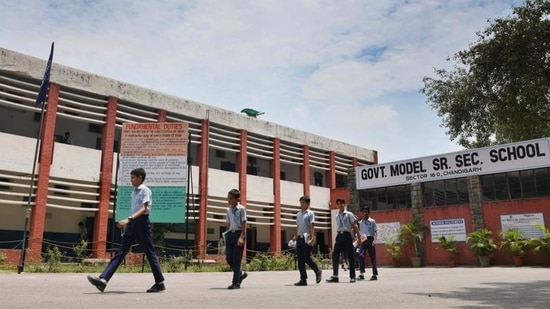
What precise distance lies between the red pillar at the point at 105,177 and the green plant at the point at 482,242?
55.2ft

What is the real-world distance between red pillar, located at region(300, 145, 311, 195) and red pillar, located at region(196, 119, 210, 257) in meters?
8.46

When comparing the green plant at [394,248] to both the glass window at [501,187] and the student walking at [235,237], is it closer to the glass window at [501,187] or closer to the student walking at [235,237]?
the glass window at [501,187]

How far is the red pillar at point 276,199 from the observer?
30656 mm

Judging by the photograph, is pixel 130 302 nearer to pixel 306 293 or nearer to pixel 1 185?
pixel 306 293

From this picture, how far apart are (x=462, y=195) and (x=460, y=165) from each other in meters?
1.48

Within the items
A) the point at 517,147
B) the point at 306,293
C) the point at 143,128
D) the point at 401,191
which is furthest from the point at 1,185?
the point at 517,147

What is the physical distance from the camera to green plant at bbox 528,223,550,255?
1959 centimetres

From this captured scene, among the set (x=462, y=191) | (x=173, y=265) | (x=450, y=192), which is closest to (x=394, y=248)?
(x=450, y=192)

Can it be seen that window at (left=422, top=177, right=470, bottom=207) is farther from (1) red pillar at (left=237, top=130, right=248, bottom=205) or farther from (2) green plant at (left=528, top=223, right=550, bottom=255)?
(1) red pillar at (left=237, top=130, right=248, bottom=205)

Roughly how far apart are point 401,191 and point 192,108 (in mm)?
12669

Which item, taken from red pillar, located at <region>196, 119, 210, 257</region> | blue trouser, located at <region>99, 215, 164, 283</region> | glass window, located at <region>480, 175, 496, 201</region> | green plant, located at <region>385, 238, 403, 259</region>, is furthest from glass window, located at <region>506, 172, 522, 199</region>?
blue trouser, located at <region>99, 215, 164, 283</region>

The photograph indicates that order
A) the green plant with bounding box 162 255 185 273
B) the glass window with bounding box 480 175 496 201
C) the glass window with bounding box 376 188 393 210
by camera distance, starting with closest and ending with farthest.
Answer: the green plant with bounding box 162 255 185 273, the glass window with bounding box 480 175 496 201, the glass window with bounding box 376 188 393 210

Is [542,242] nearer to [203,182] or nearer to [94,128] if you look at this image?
[203,182]

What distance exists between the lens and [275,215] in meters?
31.0
